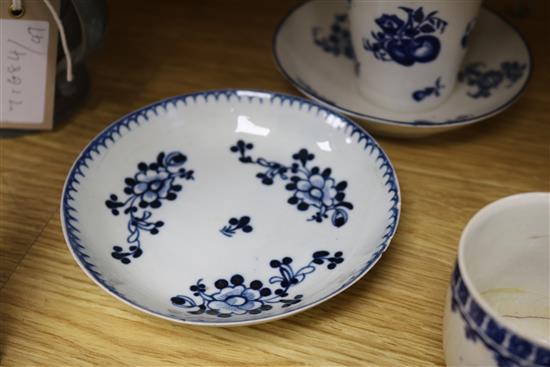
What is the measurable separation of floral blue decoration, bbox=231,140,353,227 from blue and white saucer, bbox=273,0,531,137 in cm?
6

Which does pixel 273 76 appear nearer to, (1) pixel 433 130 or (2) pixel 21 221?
(1) pixel 433 130

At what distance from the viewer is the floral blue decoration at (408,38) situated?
0.58 m

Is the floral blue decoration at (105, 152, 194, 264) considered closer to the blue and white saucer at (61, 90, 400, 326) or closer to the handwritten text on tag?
the blue and white saucer at (61, 90, 400, 326)

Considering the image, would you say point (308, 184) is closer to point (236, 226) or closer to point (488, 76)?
point (236, 226)

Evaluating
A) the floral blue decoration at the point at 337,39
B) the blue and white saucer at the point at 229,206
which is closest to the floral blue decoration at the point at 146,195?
the blue and white saucer at the point at 229,206

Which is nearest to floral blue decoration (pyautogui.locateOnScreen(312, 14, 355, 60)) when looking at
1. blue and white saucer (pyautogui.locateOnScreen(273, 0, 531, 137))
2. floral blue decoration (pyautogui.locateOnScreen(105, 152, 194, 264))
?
blue and white saucer (pyautogui.locateOnScreen(273, 0, 531, 137))

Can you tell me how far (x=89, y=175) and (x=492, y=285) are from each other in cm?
31

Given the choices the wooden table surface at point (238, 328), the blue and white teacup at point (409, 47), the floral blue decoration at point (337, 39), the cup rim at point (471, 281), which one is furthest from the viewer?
the floral blue decoration at point (337, 39)

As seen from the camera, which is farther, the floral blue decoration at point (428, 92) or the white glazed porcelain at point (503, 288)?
the floral blue decoration at point (428, 92)

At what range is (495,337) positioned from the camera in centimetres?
36

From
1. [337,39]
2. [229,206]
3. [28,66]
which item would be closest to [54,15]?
[28,66]

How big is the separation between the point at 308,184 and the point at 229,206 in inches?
2.7

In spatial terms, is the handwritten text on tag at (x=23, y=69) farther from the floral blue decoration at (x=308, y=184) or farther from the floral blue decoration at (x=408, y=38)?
the floral blue decoration at (x=408, y=38)

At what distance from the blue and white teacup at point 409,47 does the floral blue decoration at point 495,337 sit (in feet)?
0.86
